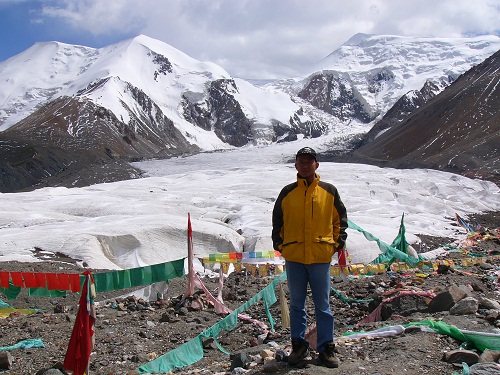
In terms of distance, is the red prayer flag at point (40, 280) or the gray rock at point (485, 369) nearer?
the gray rock at point (485, 369)

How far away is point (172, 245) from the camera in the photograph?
63.5 feet

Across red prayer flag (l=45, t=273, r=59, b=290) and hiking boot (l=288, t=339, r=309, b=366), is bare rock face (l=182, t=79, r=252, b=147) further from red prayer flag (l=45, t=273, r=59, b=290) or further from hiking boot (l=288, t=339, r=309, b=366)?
hiking boot (l=288, t=339, r=309, b=366)

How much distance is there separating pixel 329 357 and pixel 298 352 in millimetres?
335

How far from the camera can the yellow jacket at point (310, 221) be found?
5.21m

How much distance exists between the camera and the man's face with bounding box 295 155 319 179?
529 centimetres

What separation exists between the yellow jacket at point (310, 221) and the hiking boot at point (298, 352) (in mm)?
842

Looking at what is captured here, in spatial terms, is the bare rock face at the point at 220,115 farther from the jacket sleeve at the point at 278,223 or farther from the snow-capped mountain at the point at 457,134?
the jacket sleeve at the point at 278,223

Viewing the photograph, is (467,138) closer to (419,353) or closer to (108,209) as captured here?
(108,209)

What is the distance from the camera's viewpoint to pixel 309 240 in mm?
5203

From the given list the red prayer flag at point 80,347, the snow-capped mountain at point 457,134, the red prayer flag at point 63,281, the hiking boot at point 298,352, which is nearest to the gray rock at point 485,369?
the hiking boot at point 298,352

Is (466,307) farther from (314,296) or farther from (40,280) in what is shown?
(40,280)

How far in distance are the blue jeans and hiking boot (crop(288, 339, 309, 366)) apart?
5 cm

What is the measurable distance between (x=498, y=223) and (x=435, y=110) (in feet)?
236

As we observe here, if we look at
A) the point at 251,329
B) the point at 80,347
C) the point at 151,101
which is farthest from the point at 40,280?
the point at 151,101
